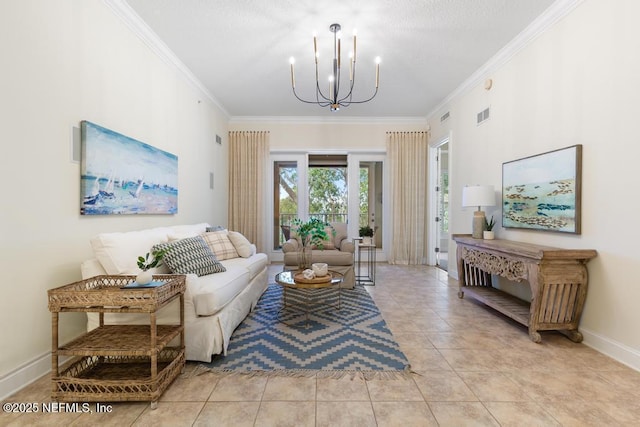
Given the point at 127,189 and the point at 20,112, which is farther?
the point at 127,189

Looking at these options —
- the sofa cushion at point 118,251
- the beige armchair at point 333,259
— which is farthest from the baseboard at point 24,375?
the beige armchair at point 333,259

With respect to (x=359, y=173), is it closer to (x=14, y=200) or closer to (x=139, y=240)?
(x=139, y=240)

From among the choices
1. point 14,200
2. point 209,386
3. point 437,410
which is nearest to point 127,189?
point 14,200

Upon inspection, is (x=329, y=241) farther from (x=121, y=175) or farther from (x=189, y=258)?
(x=121, y=175)

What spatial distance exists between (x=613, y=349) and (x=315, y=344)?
226 centimetres

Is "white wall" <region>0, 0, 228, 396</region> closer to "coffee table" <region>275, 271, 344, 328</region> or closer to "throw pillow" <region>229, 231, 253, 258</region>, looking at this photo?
"throw pillow" <region>229, 231, 253, 258</region>

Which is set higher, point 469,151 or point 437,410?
point 469,151

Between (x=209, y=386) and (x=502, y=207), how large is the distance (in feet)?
11.5

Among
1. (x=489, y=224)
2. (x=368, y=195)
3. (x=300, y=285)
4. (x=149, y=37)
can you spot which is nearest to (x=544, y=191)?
(x=489, y=224)

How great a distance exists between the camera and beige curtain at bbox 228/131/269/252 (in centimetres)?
589

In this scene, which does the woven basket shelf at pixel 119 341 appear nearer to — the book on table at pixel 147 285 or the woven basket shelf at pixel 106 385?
the woven basket shelf at pixel 106 385

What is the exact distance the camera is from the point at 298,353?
2326 millimetres

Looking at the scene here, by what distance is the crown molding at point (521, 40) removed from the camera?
2.69 meters

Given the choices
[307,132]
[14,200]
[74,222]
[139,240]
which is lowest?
[139,240]
